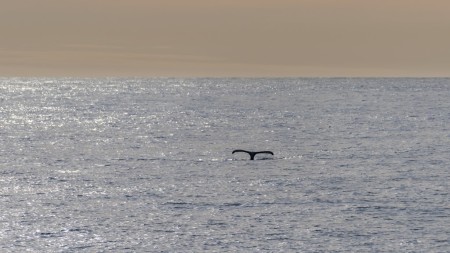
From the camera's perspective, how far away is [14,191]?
79.7m

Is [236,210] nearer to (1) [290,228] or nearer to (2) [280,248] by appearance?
(1) [290,228]

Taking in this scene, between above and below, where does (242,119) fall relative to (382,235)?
above

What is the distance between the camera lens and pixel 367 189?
80.8m

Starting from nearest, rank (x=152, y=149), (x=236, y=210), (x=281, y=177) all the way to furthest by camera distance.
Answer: (x=236, y=210)
(x=281, y=177)
(x=152, y=149)

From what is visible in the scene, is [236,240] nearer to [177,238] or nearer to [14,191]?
[177,238]

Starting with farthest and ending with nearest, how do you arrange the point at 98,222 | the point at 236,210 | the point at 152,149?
1. the point at 152,149
2. the point at 236,210
3. the point at 98,222

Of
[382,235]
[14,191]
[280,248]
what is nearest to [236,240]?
[280,248]

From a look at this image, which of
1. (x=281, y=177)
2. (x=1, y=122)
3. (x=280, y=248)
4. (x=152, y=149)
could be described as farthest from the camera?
(x=1, y=122)

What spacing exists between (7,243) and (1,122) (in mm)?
134080

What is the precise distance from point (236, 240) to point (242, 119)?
13815 centimetres

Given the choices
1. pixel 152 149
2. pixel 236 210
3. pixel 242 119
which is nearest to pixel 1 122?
pixel 242 119

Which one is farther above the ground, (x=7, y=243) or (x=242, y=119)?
(x=242, y=119)

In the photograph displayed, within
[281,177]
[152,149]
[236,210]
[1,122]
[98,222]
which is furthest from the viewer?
[1,122]

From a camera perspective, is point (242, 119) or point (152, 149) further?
point (242, 119)
